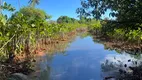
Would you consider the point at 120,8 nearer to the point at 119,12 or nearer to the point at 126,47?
the point at 119,12

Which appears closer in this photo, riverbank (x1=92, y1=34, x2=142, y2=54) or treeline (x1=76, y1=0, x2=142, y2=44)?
treeline (x1=76, y1=0, x2=142, y2=44)

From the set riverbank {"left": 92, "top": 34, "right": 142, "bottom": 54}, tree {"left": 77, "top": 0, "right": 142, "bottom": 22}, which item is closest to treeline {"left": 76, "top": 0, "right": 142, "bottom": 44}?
tree {"left": 77, "top": 0, "right": 142, "bottom": 22}

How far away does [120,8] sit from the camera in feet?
26.2

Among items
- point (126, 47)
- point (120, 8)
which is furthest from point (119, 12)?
point (126, 47)

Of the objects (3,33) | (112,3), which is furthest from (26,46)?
(112,3)

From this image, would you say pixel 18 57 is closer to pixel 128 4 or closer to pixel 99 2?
pixel 99 2

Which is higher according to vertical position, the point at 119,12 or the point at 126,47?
the point at 119,12

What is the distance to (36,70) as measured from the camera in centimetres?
961

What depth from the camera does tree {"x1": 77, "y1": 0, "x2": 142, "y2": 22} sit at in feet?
25.6

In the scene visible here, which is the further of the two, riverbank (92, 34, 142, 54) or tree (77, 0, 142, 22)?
riverbank (92, 34, 142, 54)

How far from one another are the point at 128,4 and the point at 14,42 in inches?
221

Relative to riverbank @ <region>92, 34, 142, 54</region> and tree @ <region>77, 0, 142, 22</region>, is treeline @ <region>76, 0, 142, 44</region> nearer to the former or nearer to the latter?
tree @ <region>77, 0, 142, 22</region>

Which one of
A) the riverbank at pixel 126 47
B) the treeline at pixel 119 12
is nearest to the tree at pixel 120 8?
the treeline at pixel 119 12

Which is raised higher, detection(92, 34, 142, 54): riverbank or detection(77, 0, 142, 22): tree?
detection(77, 0, 142, 22): tree
